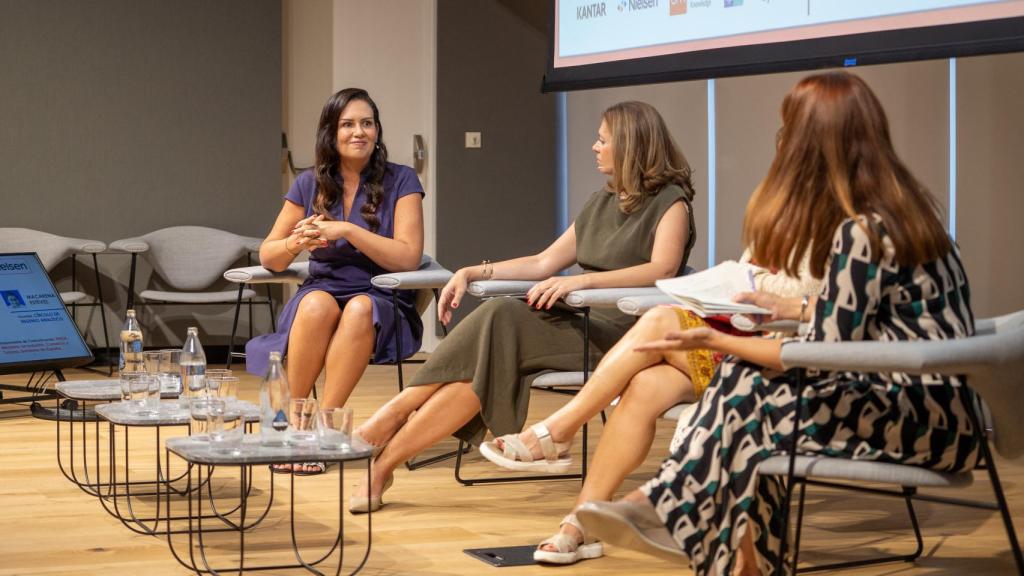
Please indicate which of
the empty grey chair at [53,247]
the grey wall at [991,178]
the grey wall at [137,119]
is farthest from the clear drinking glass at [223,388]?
the grey wall at [137,119]

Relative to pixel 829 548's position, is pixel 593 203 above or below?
above

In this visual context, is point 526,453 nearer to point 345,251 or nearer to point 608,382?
point 608,382

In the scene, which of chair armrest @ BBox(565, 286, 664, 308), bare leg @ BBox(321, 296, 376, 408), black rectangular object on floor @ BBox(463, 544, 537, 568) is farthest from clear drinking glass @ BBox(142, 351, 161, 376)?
chair armrest @ BBox(565, 286, 664, 308)

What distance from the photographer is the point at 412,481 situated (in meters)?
4.09

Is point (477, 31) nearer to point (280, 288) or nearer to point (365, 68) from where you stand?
point (365, 68)

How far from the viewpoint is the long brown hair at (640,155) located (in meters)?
3.77

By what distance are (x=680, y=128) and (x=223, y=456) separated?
4.55m

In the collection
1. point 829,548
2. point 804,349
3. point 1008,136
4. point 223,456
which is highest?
point 1008,136

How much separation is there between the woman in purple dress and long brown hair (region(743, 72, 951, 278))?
79.5 inches

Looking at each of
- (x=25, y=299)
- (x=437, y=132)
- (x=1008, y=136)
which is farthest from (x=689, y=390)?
(x=437, y=132)

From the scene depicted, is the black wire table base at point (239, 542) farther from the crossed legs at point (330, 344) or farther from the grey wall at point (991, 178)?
the grey wall at point (991, 178)

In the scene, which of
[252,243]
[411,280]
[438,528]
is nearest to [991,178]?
[411,280]

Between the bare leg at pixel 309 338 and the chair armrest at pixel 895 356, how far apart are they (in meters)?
2.26

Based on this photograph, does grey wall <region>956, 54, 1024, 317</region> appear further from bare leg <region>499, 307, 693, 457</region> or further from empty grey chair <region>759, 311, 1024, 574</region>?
empty grey chair <region>759, 311, 1024, 574</region>
